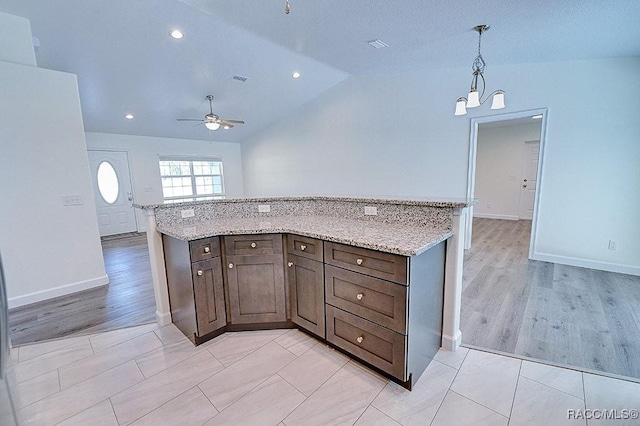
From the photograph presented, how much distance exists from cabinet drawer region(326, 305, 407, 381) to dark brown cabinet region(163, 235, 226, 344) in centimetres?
86

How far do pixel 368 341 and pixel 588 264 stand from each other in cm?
349

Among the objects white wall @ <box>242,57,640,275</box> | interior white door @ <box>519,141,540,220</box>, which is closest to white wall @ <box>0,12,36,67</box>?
white wall @ <box>242,57,640,275</box>

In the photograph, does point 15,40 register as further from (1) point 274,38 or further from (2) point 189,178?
(2) point 189,178

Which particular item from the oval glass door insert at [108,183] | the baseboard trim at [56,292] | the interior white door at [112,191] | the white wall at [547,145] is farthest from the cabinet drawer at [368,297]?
the oval glass door insert at [108,183]

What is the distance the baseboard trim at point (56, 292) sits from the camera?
2.75 meters

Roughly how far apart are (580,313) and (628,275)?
1560mm

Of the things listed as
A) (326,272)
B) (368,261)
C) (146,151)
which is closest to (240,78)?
(146,151)

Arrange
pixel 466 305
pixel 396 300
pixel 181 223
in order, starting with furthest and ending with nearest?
pixel 466 305
pixel 181 223
pixel 396 300

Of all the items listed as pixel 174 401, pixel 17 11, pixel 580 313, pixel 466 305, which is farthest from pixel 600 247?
pixel 17 11

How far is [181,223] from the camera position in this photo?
90.0 inches

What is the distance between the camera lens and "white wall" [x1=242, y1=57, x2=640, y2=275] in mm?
3107

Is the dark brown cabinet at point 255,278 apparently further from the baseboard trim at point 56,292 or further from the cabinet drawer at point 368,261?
the baseboard trim at point 56,292

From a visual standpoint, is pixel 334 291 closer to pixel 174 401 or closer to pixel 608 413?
pixel 174 401

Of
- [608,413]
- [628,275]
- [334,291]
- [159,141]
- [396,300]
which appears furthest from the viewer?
[159,141]
